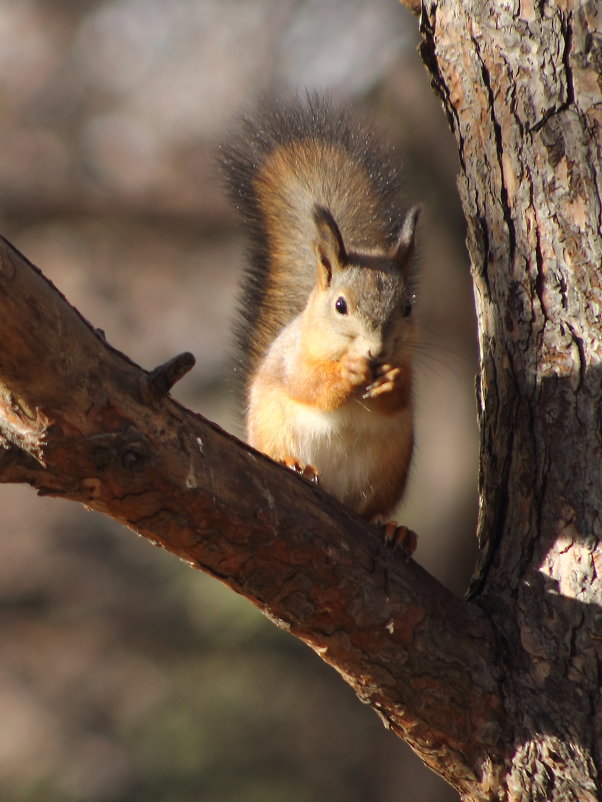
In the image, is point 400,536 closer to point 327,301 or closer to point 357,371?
point 357,371

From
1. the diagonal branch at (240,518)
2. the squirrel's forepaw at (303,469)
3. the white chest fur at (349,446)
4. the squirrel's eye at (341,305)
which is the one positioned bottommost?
the diagonal branch at (240,518)

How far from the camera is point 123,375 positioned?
1.25m

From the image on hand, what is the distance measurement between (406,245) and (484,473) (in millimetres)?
644

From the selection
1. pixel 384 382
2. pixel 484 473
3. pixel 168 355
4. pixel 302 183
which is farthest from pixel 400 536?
pixel 168 355

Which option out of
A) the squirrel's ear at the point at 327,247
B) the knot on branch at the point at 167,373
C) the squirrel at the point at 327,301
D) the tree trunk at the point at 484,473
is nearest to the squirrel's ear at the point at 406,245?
the squirrel at the point at 327,301

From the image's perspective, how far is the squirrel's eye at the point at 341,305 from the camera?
204 cm

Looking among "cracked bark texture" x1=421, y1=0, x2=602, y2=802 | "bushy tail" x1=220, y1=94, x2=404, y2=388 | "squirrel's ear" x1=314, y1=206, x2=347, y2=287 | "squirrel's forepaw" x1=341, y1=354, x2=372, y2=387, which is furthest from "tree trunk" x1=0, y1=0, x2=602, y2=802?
"bushy tail" x1=220, y1=94, x2=404, y2=388

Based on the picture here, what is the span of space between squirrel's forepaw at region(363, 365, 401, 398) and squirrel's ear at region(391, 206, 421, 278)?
0.32m

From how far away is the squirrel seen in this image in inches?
77.6

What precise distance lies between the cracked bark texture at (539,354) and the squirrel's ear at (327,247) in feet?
1.30

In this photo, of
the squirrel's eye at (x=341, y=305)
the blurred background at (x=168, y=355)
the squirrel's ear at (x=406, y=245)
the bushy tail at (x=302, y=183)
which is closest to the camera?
the squirrel's eye at (x=341, y=305)

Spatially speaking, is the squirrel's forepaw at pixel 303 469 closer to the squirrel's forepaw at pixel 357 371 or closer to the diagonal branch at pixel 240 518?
the squirrel's forepaw at pixel 357 371

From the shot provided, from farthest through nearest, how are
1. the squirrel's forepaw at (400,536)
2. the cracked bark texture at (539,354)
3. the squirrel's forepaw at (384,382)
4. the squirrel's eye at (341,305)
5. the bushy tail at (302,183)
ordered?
the bushy tail at (302,183), the squirrel's eye at (341,305), the squirrel's forepaw at (384,382), the squirrel's forepaw at (400,536), the cracked bark texture at (539,354)

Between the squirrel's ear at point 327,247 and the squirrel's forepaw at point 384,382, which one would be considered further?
the squirrel's ear at point 327,247
